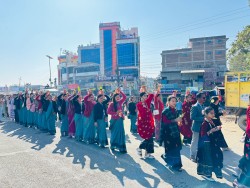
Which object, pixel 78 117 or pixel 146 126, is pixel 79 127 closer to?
pixel 78 117

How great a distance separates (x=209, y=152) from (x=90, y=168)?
2578 mm

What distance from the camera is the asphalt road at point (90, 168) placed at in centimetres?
443

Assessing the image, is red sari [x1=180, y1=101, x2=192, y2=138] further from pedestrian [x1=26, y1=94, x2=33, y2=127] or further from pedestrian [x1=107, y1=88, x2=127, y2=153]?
pedestrian [x1=26, y1=94, x2=33, y2=127]

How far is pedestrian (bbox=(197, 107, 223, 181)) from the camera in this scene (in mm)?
4301

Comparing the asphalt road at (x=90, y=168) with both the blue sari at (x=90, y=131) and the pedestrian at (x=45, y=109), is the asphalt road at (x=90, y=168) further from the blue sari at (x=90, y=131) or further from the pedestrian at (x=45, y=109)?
the pedestrian at (x=45, y=109)

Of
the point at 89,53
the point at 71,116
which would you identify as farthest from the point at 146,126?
the point at 89,53

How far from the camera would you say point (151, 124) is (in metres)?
5.88

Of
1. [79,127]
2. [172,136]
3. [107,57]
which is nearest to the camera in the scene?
[172,136]

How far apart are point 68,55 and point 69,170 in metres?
76.3

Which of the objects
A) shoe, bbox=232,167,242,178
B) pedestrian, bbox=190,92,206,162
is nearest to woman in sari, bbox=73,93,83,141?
pedestrian, bbox=190,92,206,162

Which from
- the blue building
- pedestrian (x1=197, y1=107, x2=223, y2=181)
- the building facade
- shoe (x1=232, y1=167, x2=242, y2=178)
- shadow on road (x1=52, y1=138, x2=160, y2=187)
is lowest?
shadow on road (x1=52, y1=138, x2=160, y2=187)

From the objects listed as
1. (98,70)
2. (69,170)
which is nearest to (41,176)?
(69,170)

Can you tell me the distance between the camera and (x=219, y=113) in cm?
602

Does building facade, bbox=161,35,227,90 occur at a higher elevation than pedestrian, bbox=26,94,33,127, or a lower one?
higher
